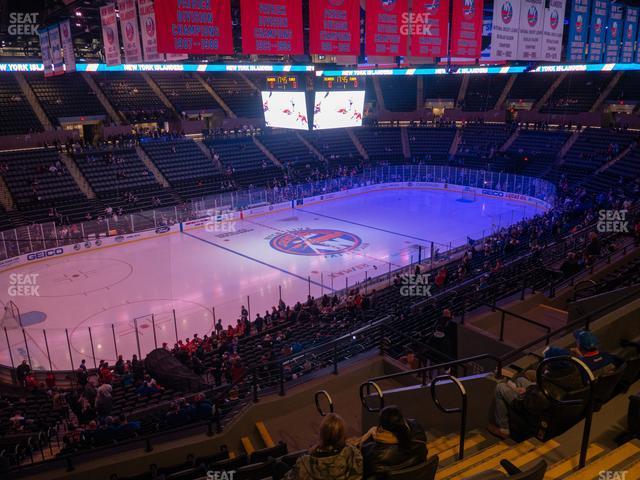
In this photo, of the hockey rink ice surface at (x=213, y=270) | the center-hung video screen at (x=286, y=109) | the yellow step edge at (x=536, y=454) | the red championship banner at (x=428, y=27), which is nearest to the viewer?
the yellow step edge at (x=536, y=454)

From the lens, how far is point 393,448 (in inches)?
134

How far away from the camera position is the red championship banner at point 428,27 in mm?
12617

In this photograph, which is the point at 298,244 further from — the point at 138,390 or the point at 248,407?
the point at 248,407

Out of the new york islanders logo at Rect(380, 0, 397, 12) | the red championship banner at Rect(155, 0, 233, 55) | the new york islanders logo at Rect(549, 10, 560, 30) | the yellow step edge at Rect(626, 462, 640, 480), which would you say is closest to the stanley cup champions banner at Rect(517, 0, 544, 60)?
the new york islanders logo at Rect(549, 10, 560, 30)

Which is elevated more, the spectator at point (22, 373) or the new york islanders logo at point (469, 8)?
the new york islanders logo at point (469, 8)

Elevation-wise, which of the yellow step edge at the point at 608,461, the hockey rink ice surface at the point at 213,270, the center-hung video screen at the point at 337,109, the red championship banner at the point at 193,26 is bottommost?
the hockey rink ice surface at the point at 213,270

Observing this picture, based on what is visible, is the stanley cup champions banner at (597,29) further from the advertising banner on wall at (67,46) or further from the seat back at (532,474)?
the advertising banner on wall at (67,46)

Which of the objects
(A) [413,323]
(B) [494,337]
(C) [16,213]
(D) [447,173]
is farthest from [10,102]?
(B) [494,337]

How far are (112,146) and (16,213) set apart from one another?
30.7ft

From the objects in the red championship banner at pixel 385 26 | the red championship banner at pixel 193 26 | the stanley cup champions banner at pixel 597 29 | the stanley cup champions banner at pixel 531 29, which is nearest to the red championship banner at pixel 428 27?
the red championship banner at pixel 385 26

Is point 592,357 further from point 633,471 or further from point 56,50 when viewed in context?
point 56,50

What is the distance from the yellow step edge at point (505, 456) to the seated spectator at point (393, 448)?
3.48 ft

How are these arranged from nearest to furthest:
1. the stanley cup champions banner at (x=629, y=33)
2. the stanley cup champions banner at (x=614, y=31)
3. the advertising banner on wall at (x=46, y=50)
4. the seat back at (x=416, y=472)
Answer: the seat back at (x=416, y=472) → the stanley cup champions banner at (x=614, y=31) → the stanley cup champions banner at (x=629, y=33) → the advertising banner on wall at (x=46, y=50)

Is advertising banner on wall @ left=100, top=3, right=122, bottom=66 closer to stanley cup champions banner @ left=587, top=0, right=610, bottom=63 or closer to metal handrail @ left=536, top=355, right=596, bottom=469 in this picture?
stanley cup champions banner @ left=587, top=0, right=610, bottom=63
